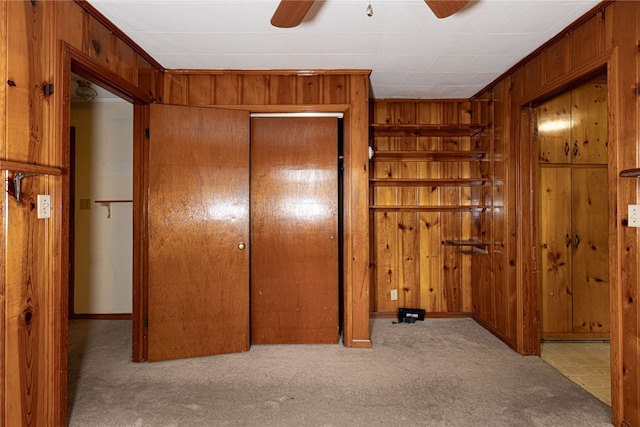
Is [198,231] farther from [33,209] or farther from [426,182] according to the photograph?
[426,182]

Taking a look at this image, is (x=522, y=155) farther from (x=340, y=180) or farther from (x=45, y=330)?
(x=45, y=330)

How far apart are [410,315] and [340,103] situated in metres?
2.25

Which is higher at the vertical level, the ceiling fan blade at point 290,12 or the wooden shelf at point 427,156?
the ceiling fan blade at point 290,12

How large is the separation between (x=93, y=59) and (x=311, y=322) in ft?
8.02

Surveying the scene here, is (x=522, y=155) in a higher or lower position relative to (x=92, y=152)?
lower

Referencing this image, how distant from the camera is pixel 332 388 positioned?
218 centimetres

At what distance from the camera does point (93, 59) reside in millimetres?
1995

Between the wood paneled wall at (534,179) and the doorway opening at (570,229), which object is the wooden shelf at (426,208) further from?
the doorway opening at (570,229)

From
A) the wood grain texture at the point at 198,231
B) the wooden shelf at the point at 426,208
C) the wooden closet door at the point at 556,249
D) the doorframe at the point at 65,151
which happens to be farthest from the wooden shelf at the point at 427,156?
the doorframe at the point at 65,151

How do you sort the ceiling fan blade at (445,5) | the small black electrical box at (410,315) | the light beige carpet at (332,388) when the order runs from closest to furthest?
the ceiling fan blade at (445,5), the light beige carpet at (332,388), the small black electrical box at (410,315)

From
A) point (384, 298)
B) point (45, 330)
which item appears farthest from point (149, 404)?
point (384, 298)

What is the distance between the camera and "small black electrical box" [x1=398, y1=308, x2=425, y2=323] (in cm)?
348

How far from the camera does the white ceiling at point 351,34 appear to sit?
1.93 m

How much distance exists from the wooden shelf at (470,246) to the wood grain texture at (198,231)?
2.19 meters
